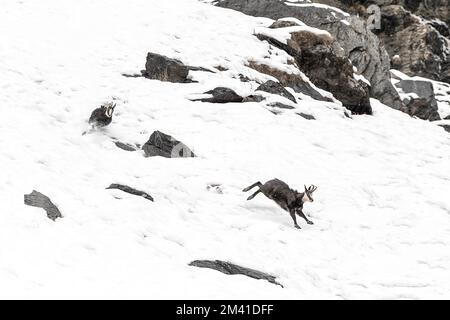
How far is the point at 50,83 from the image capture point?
15047 millimetres

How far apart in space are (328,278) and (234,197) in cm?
309

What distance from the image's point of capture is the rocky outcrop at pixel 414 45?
29.7m

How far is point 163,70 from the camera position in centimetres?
1739

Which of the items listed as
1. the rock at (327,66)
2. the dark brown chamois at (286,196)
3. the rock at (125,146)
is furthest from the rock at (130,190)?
the rock at (327,66)

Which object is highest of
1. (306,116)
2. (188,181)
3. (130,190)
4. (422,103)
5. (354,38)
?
(354,38)

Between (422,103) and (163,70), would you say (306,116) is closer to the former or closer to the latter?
(163,70)

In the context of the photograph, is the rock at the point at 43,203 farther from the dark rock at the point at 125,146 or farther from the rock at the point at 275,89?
the rock at the point at 275,89

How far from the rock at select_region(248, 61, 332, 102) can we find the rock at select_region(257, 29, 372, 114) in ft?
3.53

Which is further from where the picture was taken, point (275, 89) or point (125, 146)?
point (275, 89)

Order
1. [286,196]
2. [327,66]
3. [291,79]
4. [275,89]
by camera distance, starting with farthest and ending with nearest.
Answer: [327,66], [291,79], [275,89], [286,196]

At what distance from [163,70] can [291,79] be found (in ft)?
16.3

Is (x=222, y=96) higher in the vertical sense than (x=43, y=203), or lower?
lower

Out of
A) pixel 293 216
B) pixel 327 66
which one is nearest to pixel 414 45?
pixel 327 66
